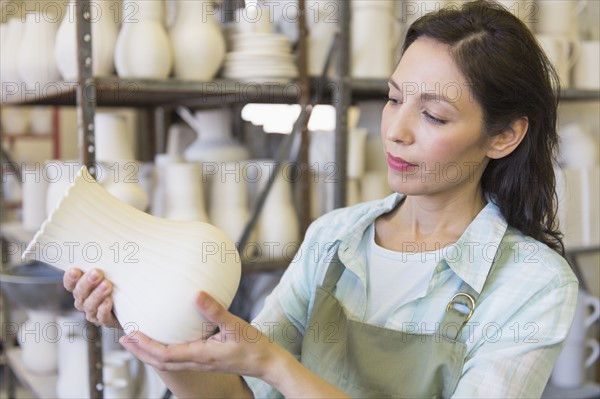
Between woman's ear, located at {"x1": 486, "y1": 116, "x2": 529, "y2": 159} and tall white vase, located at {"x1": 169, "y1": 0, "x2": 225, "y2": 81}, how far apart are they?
2.40 ft

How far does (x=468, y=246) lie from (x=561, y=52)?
1.23m

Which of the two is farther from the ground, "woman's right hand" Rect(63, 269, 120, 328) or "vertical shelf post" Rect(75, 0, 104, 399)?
"vertical shelf post" Rect(75, 0, 104, 399)

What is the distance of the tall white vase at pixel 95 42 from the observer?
1.48 metres

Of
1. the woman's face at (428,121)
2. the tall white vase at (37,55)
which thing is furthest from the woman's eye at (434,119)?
the tall white vase at (37,55)

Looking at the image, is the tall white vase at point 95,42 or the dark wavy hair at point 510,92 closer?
the dark wavy hair at point 510,92

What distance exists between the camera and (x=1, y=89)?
70.7 inches

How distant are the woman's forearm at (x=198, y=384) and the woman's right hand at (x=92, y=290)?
0.15 m

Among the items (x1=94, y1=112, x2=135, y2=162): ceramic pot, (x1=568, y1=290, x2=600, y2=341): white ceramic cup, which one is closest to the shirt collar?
(x1=94, y1=112, x2=135, y2=162): ceramic pot

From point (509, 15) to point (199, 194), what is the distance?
854 mm

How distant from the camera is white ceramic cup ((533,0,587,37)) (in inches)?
83.7

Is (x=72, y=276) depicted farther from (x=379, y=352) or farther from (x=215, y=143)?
(x=215, y=143)

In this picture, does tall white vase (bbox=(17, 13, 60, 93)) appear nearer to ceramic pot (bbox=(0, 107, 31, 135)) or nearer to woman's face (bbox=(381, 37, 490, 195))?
woman's face (bbox=(381, 37, 490, 195))

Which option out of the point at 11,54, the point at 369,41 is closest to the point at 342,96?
the point at 369,41

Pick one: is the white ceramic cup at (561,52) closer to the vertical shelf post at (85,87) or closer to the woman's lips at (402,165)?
the woman's lips at (402,165)
